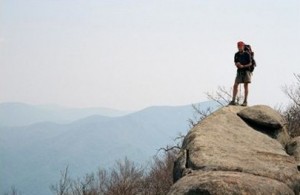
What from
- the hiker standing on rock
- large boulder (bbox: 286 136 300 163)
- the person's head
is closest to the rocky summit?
large boulder (bbox: 286 136 300 163)

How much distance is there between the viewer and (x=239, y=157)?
37.2ft

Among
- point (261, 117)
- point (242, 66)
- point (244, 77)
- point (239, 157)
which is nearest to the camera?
point (239, 157)

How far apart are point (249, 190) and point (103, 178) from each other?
72.0 m

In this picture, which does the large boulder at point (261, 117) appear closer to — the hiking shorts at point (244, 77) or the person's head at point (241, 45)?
the hiking shorts at point (244, 77)

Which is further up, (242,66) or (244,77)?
(242,66)

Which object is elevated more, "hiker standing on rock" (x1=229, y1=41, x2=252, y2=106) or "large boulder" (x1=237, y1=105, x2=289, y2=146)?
"hiker standing on rock" (x1=229, y1=41, x2=252, y2=106)

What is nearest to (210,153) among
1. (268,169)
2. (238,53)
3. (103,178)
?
(268,169)

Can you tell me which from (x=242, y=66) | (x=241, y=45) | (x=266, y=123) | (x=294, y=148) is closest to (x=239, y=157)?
(x=294, y=148)

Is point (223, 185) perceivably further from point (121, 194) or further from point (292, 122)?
point (121, 194)

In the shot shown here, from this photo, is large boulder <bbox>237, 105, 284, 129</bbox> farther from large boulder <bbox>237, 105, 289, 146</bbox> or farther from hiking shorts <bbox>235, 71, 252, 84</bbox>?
hiking shorts <bbox>235, 71, 252, 84</bbox>

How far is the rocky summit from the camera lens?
903 centimetres

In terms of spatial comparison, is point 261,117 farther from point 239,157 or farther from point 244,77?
point 239,157

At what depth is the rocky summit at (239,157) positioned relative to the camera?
903 centimetres

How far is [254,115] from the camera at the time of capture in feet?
52.3
